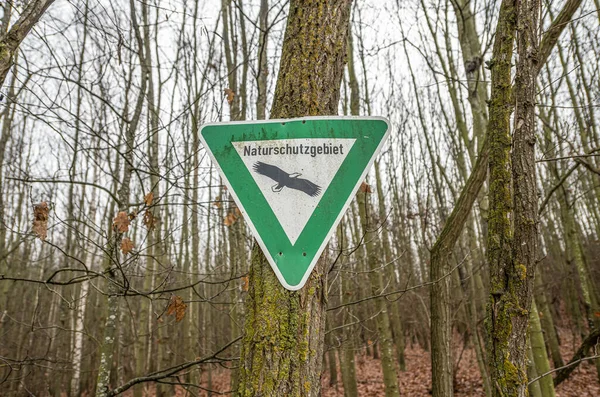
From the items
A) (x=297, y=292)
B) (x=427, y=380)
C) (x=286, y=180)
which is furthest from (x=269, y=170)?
(x=427, y=380)

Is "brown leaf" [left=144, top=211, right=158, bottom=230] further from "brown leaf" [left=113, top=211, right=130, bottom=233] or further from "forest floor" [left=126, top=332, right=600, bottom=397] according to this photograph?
"forest floor" [left=126, top=332, right=600, bottom=397]

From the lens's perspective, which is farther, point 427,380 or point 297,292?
point 427,380

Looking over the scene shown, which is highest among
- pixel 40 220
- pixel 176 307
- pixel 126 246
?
pixel 40 220

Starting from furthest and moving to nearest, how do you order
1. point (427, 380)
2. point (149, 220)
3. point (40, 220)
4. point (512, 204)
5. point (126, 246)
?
point (427, 380), point (149, 220), point (126, 246), point (40, 220), point (512, 204)

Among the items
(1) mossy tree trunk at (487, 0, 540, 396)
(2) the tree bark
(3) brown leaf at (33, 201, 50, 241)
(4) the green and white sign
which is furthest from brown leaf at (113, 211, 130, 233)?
(1) mossy tree trunk at (487, 0, 540, 396)

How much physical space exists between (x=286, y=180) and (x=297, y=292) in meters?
0.39

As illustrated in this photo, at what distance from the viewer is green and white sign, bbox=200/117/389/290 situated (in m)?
1.28

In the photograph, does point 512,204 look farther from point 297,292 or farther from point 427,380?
point 427,380

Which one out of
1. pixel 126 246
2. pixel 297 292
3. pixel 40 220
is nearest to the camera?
pixel 297 292

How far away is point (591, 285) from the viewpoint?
34.7 ft

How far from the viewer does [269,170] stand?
134 centimetres

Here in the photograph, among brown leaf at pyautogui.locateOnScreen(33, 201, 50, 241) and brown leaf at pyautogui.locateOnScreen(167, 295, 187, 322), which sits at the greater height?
brown leaf at pyautogui.locateOnScreen(33, 201, 50, 241)

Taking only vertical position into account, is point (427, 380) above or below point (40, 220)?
below

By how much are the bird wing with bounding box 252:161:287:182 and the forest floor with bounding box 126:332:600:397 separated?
305 inches
